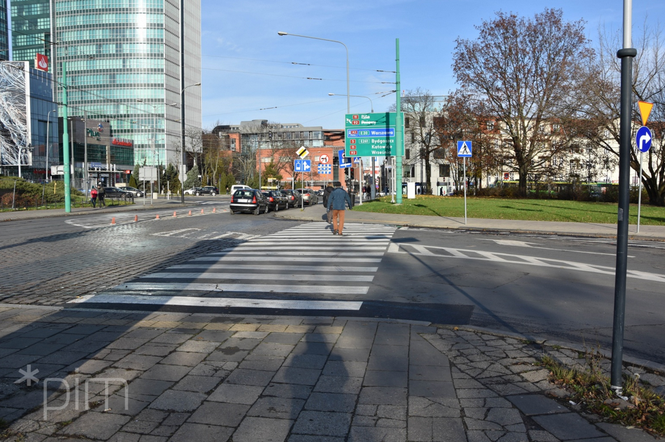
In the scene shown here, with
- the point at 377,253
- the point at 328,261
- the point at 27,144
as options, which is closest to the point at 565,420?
the point at 328,261

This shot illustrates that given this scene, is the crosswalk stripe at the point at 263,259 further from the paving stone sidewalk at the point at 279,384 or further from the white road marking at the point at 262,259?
the paving stone sidewalk at the point at 279,384

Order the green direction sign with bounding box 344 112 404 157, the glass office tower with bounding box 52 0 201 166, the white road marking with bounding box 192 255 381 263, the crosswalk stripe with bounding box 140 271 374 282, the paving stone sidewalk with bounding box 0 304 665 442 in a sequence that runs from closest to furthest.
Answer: the paving stone sidewalk with bounding box 0 304 665 442 → the crosswalk stripe with bounding box 140 271 374 282 → the white road marking with bounding box 192 255 381 263 → the green direction sign with bounding box 344 112 404 157 → the glass office tower with bounding box 52 0 201 166

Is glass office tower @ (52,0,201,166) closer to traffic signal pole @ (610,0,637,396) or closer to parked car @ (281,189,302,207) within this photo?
parked car @ (281,189,302,207)

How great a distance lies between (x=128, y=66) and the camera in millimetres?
111938

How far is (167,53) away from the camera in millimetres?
114000

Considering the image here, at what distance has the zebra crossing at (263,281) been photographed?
291 inches

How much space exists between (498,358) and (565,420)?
131 cm

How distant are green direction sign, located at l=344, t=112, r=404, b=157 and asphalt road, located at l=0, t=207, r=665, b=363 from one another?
61.2ft

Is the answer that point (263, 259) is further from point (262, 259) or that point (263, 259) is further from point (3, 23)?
point (3, 23)

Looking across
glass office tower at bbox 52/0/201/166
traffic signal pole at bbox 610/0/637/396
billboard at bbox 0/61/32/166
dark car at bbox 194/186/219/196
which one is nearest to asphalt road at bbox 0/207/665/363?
traffic signal pole at bbox 610/0/637/396

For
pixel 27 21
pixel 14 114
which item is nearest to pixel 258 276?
pixel 14 114

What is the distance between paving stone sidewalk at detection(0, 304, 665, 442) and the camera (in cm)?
343

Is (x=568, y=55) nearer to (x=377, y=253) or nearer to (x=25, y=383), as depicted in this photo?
(x=377, y=253)

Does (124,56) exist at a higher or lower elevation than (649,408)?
higher
